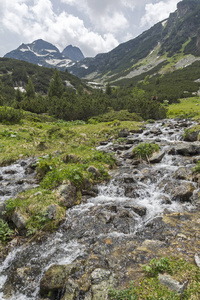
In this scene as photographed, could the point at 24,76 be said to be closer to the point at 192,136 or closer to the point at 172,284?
the point at 192,136

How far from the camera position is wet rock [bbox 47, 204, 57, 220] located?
7.67 m

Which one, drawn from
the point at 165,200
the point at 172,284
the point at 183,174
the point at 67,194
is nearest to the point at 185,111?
the point at 183,174

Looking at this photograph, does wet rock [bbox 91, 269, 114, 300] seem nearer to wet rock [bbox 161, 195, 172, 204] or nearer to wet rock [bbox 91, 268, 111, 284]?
wet rock [bbox 91, 268, 111, 284]

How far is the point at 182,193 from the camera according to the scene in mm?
9234

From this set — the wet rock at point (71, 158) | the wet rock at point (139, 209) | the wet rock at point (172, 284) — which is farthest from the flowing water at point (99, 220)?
the wet rock at point (71, 158)

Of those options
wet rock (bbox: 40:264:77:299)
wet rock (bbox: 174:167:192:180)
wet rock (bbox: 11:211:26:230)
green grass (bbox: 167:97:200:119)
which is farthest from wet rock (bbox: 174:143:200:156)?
green grass (bbox: 167:97:200:119)

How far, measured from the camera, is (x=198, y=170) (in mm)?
10875

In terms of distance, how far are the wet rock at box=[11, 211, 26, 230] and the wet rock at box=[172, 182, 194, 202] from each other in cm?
777

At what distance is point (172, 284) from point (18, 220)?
247 inches

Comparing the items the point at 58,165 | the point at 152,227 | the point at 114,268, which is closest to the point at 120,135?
the point at 58,165

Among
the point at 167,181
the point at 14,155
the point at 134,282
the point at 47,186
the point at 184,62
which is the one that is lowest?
the point at 167,181

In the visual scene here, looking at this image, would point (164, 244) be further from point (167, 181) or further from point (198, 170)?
point (198, 170)

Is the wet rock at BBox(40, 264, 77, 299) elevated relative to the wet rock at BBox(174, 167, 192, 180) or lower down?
elevated

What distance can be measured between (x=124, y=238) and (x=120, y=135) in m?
20.6
